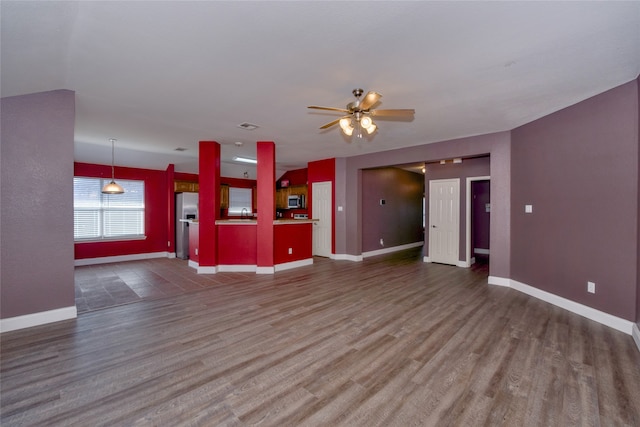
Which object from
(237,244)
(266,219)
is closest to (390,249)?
A: (266,219)

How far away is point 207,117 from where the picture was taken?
414cm

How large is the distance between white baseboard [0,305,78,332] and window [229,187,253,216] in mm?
5964

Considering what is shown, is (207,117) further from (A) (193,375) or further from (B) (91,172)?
(B) (91,172)

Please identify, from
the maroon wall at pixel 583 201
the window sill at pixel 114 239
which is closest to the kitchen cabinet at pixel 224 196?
the window sill at pixel 114 239

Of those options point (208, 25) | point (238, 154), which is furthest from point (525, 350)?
point (238, 154)

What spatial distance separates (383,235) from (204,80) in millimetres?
6436

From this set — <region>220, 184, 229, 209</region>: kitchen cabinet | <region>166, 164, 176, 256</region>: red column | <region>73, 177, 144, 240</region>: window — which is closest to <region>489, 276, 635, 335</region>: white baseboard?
<region>220, 184, 229, 209</region>: kitchen cabinet

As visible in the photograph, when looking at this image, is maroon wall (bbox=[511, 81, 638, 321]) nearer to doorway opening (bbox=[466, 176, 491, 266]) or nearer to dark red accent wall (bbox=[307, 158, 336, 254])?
doorway opening (bbox=[466, 176, 491, 266])

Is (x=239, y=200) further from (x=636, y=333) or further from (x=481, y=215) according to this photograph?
(x=636, y=333)

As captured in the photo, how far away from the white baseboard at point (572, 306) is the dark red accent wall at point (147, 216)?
26.7ft

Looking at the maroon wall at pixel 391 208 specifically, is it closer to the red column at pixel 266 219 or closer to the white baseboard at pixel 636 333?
the red column at pixel 266 219

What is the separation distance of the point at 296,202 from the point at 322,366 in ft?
22.4

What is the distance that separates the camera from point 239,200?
30.8ft

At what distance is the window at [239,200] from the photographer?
9172 millimetres
